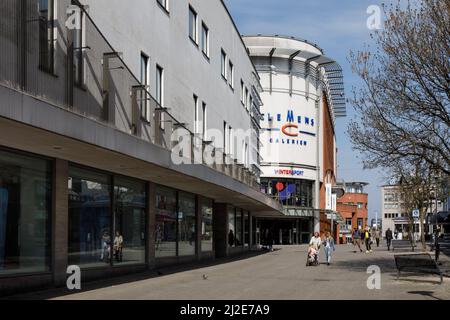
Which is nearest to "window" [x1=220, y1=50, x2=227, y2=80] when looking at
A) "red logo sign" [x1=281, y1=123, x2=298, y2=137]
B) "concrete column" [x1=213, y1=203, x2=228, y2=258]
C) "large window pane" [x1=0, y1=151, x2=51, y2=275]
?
"concrete column" [x1=213, y1=203, x2=228, y2=258]

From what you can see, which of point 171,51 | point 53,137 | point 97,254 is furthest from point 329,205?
point 53,137

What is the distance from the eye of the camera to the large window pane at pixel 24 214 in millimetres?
13547

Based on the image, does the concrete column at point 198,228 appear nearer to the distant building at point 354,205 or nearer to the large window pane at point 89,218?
the large window pane at point 89,218

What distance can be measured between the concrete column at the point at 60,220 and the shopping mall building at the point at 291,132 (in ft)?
159

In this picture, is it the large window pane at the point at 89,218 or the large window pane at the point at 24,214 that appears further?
the large window pane at the point at 89,218

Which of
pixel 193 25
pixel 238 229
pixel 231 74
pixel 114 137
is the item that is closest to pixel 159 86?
pixel 193 25

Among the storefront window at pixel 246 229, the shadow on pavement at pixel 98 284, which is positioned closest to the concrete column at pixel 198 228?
the shadow on pavement at pixel 98 284

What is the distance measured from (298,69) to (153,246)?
1928 inches

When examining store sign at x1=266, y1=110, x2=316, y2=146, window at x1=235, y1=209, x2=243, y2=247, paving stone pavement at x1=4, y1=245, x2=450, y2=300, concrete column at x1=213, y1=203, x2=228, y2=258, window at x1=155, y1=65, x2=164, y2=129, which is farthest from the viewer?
store sign at x1=266, y1=110, x2=316, y2=146

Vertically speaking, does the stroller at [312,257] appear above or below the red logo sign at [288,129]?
below

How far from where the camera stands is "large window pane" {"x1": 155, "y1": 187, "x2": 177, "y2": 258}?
22922mm

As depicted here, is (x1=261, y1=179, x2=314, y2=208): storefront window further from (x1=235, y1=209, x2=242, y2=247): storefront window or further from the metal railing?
the metal railing

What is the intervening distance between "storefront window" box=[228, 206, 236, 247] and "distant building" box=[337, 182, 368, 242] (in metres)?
71.7
